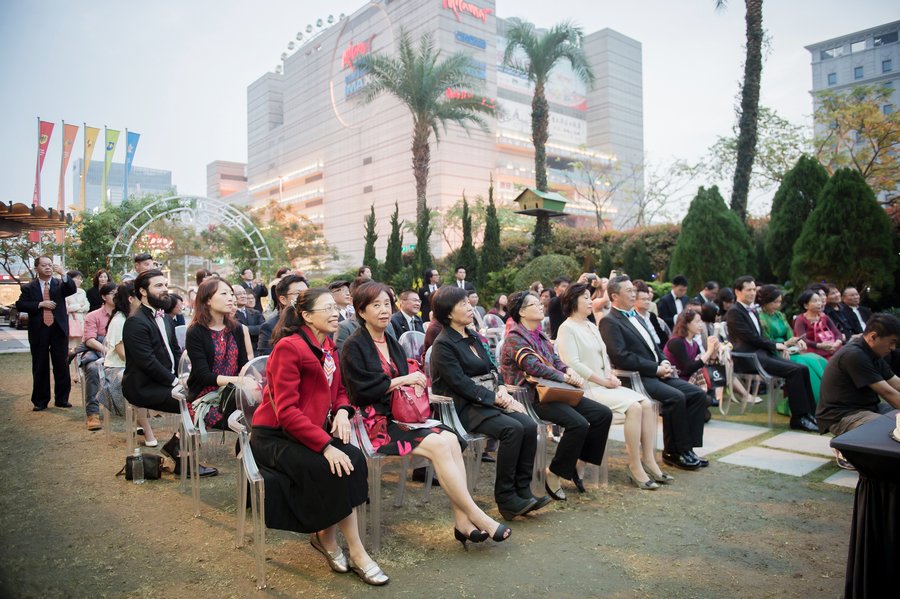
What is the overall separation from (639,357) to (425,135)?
1818cm

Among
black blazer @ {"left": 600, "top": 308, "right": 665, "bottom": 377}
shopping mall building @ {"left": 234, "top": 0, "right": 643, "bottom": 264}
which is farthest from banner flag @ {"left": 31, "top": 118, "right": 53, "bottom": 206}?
shopping mall building @ {"left": 234, "top": 0, "right": 643, "bottom": 264}

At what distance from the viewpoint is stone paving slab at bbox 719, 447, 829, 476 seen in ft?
14.3

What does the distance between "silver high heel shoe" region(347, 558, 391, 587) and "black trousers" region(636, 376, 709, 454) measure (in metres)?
2.63

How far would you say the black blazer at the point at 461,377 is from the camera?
3.63 metres

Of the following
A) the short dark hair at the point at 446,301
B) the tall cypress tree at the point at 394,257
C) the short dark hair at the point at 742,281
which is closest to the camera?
the short dark hair at the point at 446,301

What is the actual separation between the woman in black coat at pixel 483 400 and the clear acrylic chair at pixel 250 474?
1.13m

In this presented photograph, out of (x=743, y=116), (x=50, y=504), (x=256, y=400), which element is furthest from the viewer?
(x=743, y=116)

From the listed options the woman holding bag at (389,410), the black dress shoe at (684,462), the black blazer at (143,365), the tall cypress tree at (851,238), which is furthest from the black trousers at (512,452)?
the tall cypress tree at (851,238)

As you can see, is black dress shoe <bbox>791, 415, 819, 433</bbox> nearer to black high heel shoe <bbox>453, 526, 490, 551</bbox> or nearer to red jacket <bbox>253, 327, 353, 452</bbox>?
black high heel shoe <bbox>453, 526, 490, 551</bbox>

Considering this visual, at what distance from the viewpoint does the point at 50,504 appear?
3.72 metres

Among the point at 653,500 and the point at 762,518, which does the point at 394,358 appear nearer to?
the point at 653,500

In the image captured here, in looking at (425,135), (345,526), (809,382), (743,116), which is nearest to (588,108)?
(425,135)

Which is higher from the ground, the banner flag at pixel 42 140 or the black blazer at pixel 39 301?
the banner flag at pixel 42 140

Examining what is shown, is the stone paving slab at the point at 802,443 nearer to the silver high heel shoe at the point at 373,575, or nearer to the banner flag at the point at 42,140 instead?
the silver high heel shoe at the point at 373,575
